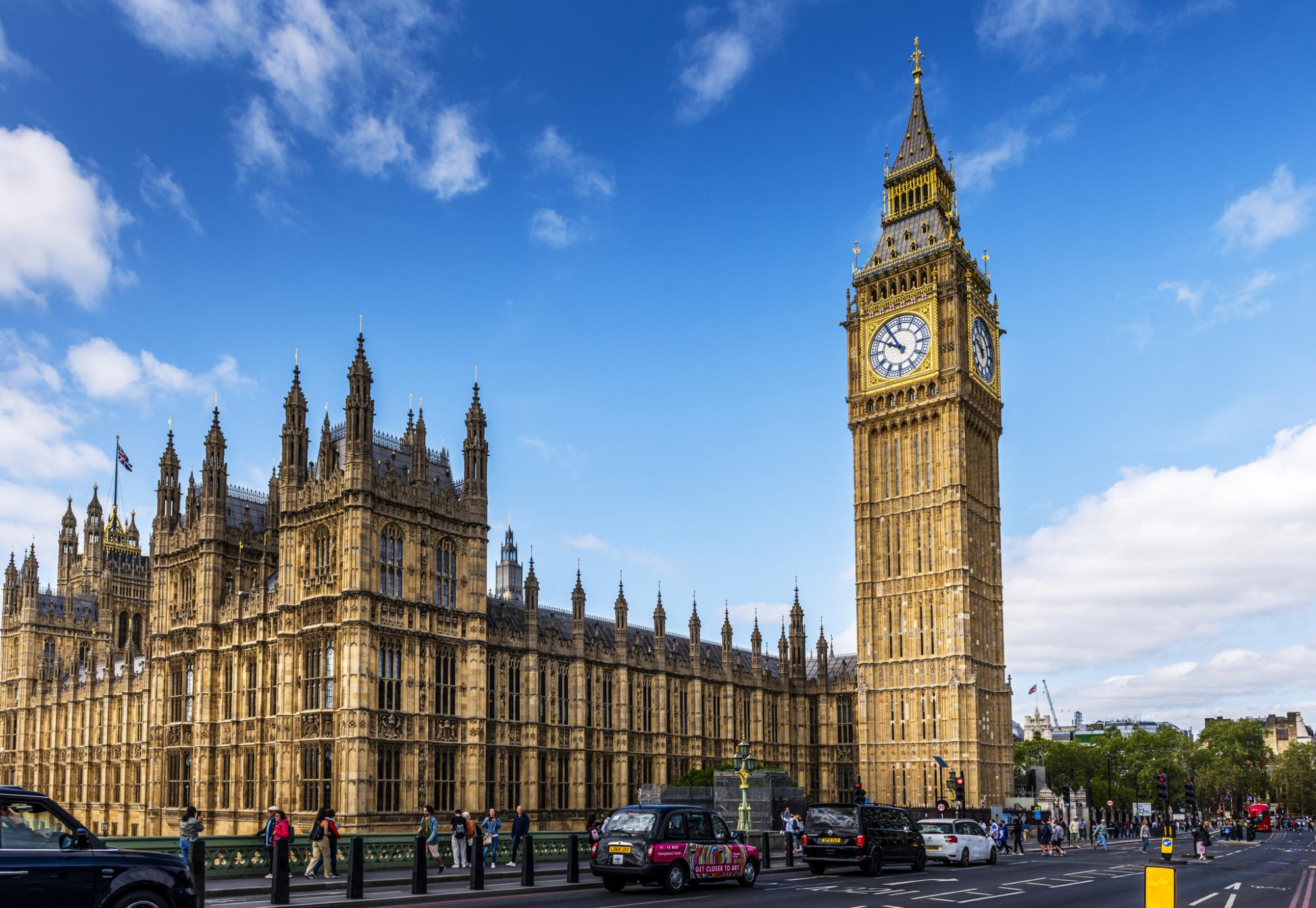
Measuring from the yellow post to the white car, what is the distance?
105ft

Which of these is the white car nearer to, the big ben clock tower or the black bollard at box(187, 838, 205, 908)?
the black bollard at box(187, 838, 205, 908)

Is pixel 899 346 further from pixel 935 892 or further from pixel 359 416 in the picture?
pixel 935 892

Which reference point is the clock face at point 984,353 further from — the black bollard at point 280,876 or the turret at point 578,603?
the black bollard at point 280,876

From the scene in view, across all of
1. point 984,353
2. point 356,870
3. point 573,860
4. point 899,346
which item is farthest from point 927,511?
point 356,870

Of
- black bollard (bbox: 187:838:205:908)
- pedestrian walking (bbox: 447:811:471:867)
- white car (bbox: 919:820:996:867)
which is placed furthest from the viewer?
white car (bbox: 919:820:996:867)

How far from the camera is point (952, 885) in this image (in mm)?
29906

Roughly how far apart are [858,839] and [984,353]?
59.0 m

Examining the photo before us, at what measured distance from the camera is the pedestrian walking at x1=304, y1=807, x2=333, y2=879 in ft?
101

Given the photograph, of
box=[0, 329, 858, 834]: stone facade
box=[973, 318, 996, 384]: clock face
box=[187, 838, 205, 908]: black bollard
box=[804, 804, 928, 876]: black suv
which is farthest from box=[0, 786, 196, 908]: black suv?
box=[973, 318, 996, 384]: clock face

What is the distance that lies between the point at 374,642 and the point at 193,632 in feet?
49.3

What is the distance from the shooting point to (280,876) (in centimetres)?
Answer: 2295

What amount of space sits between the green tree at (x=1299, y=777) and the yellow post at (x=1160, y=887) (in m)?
188

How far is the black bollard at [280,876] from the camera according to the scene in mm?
22781

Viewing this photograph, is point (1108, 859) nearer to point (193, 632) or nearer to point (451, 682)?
point (451, 682)
